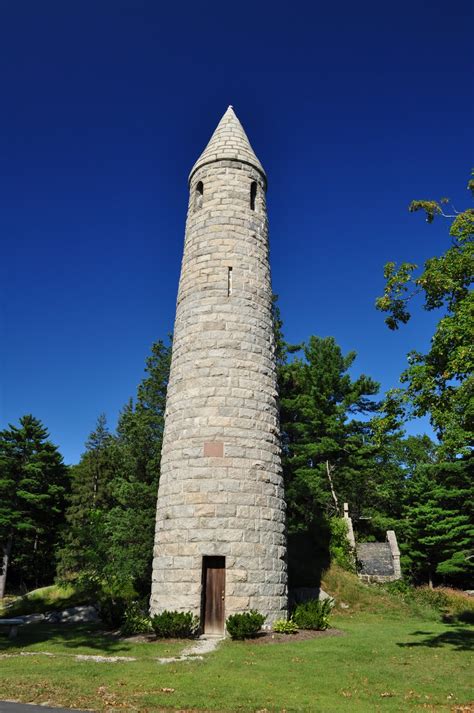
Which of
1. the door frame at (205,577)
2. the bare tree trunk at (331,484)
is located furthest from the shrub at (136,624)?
the bare tree trunk at (331,484)

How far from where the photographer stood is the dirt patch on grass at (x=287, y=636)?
11.4 metres

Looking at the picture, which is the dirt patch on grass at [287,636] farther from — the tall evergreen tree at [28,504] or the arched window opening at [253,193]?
the tall evergreen tree at [28,504]

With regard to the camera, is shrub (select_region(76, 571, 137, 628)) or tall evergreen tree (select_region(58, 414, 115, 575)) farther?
tall evergreen tree (select_region(58, 414, 115, 575))

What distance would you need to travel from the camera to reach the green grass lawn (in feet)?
22.4

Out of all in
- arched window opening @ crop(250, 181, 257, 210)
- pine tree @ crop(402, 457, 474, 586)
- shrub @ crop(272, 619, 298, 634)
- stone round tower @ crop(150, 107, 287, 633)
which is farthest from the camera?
pine tree @ crop(402, 457, 474, 586)

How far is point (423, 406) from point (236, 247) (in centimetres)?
769

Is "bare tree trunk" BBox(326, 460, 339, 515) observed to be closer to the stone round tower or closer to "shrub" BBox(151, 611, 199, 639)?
the stone round tower

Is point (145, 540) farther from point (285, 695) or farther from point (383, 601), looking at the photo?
point (285, 695)

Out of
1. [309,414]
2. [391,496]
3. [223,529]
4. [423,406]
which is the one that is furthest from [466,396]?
[391,496]

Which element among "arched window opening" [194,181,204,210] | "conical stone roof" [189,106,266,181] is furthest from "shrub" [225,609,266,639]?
"conical stone roof" [189,106,266,181]

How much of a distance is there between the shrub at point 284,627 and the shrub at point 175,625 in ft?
6.64

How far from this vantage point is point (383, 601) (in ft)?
65.3

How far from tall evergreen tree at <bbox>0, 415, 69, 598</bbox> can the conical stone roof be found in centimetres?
2618

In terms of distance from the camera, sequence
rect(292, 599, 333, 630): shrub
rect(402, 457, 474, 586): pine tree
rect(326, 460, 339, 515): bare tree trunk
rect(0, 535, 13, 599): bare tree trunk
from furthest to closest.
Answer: rect(0, 535, 13, 599): bare tree trunk < rect(326, 460, 339, 515): bare tree trunk < rect(402, 457, 474, 586): pine tree < rect(292, 599, 333, 630): shrub
